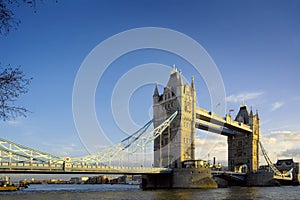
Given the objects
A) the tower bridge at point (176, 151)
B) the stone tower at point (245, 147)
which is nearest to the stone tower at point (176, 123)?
the tower bridge at point (176, 151)

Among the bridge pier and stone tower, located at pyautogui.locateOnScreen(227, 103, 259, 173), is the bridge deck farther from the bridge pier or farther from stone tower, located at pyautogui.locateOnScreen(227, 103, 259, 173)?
stone tower, located at pyautogui.locateOnScreen(227, 103, 259, 173)

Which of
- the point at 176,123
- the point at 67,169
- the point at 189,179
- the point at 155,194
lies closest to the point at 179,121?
the point at 176,123

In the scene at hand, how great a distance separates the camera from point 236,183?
300 ft

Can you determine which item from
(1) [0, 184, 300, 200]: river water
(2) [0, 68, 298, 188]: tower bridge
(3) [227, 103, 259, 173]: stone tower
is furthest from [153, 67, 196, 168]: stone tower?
(3) [227, 103, 259, 173]: stone tower

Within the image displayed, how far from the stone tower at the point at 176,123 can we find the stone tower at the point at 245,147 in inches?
1169

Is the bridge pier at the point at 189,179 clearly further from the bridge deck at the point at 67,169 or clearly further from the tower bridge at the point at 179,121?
the tower bridge at the point at 179,121

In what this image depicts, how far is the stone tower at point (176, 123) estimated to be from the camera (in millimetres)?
75750

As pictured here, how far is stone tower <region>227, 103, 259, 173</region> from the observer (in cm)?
10019

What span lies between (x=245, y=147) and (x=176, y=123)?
33984 millimetres

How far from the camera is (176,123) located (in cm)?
7725

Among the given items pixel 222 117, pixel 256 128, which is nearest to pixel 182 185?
pixel 222 117

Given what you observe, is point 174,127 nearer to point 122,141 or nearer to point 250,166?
point 122,141

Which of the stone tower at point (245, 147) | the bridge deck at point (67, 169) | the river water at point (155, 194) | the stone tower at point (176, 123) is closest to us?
the river water at point (155, 194)

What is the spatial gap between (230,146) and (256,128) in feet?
30.7
